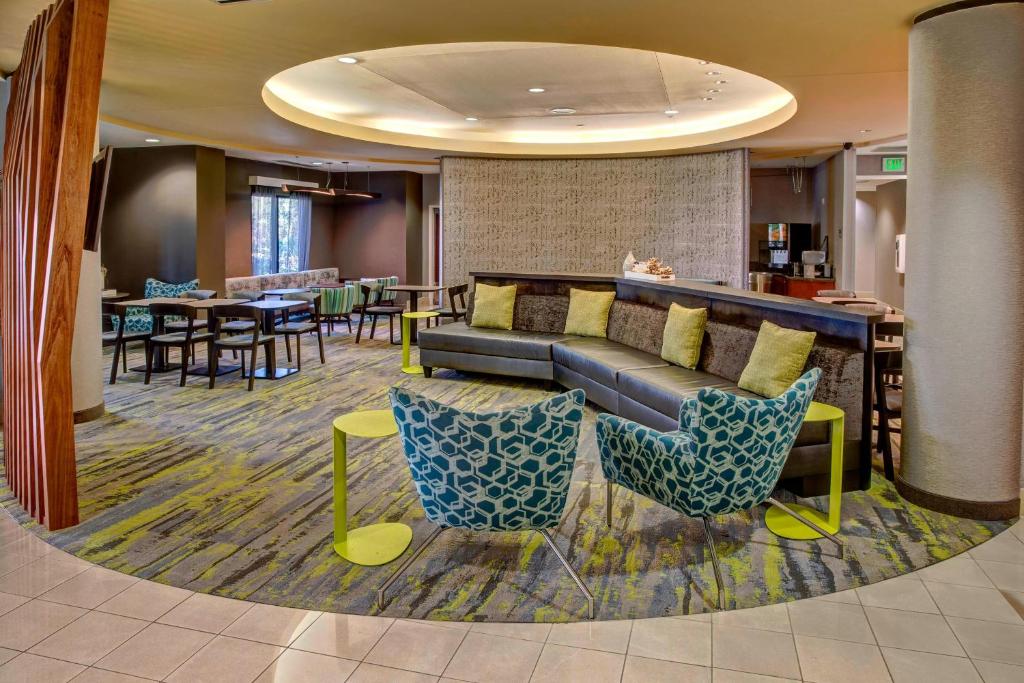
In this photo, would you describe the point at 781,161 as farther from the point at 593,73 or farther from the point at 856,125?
the point at 593,73

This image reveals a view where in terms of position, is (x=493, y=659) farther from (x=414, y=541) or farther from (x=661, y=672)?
(x=414, y=541)

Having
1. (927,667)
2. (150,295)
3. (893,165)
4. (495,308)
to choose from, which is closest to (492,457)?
(927,667)

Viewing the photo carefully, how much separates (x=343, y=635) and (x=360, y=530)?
0.96 m

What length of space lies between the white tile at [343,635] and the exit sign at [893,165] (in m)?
10.7

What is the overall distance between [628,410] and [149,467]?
125 inches

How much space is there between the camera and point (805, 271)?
11.3m

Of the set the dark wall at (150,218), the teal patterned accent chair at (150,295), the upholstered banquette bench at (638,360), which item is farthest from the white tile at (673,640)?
the dark wall at (150,218)

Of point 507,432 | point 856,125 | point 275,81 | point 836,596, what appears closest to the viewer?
point 507,432

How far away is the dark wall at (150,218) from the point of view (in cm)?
1033

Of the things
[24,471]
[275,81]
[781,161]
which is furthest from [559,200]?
[24,471]

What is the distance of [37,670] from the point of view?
2.48 meters

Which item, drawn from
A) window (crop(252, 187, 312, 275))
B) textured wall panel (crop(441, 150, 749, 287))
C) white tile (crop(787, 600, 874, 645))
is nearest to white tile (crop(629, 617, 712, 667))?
white tile (crop(787, 600, 874, 645))

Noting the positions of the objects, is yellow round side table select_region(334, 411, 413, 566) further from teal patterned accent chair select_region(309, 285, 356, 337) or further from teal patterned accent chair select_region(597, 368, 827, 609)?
teal patterned accent chair select_region(309, 285, 356, 337)

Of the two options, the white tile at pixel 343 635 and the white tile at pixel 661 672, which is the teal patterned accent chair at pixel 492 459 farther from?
the white tile at pixel 661 672
